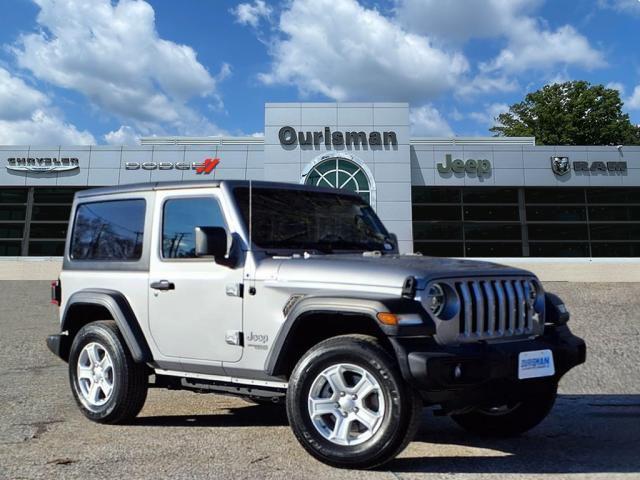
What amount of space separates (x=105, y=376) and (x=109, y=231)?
125 centimetres

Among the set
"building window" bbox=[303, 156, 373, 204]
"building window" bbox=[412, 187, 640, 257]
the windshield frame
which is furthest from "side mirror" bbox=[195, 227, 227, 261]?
"building window" bbox=[412, 187, 640, 257]

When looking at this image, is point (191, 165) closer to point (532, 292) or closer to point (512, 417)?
point (512, 417)

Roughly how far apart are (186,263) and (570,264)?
60.4ft

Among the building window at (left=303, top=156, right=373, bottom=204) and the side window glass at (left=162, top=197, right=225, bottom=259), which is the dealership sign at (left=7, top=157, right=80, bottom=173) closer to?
the building window at (left=303, top=156, right=373, bottom=204)

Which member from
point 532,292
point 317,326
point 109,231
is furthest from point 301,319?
point 109,231

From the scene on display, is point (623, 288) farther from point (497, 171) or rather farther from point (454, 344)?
point (497, 171)

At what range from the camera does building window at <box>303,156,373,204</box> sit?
104 feet

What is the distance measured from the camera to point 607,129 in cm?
4859

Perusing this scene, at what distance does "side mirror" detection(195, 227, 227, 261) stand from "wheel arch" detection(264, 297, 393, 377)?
0.69 metres

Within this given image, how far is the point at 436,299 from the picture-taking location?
373 centimetres

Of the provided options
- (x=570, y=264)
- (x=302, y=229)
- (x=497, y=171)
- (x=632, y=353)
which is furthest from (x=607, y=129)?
(x=302, y=229)

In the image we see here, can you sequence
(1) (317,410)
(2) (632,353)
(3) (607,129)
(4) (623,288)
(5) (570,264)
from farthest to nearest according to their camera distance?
1. (3) (607,129)
2. (5) (570,264)
3. (4) (623,288)
4. (2) (632,353)
5. (1) (317,410)

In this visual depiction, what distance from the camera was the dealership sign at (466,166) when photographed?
3312cm

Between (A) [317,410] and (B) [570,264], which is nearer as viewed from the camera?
(A) [317,410]
